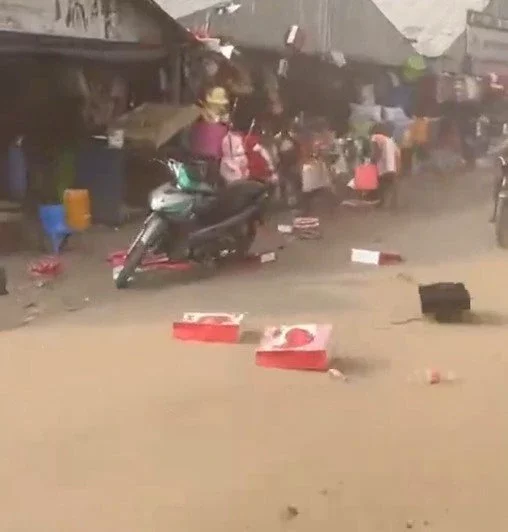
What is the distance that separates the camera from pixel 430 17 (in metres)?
3.20

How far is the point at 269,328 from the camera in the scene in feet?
6.60

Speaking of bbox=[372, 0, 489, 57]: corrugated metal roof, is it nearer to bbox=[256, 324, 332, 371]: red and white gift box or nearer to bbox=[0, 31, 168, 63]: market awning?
bbox=[0, 31, 168, 63]: market awning

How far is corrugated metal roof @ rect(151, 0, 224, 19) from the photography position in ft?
9.87

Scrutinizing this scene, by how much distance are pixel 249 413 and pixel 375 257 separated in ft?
3.79

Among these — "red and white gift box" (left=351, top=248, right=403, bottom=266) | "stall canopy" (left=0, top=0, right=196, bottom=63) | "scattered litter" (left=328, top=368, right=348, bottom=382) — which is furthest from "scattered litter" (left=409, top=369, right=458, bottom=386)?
"stall canopy" (left=0, top=0, right=196, bottom=63)

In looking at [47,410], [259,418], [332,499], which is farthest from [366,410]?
[47,410]

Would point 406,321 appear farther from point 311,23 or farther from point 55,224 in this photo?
point 311,23

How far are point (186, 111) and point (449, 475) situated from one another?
1.94m

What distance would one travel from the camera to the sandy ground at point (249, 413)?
50.8 inches

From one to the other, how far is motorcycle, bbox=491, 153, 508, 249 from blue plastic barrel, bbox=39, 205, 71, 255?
1358 millimetres

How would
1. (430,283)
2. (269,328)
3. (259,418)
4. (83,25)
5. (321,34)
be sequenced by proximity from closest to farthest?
(259,418) < (269,328) < (430,283) < (83,25) < (321,34)

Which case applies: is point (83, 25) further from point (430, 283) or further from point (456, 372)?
point (456, 372)

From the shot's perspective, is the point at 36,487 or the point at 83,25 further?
the point at 83,25

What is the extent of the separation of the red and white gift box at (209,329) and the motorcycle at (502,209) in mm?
1121
